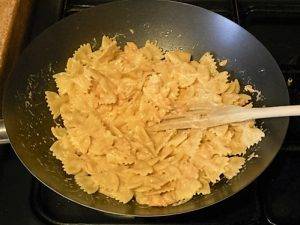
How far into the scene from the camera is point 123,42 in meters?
1.32

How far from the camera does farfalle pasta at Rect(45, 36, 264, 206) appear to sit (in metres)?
1.01

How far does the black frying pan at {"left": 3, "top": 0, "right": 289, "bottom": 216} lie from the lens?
3.14ft

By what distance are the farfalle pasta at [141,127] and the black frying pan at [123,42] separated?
29 millimetres

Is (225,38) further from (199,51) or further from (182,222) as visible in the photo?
(182,222)

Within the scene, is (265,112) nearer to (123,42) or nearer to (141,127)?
(141,127)

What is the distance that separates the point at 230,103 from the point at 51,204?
560 mm

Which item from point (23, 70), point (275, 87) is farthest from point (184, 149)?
point (23, 70)

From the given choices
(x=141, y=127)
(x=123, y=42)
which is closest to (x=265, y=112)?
(x=141, y=127)

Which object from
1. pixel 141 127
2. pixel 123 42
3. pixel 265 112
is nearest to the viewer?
pixel 265 112

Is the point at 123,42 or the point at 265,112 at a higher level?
the point at 123,42

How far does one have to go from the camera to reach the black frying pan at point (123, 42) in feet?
3.14

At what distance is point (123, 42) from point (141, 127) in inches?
13.2

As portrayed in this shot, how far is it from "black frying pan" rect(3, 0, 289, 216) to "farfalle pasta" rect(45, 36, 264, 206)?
29mm

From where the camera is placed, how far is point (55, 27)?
3.95 ft
